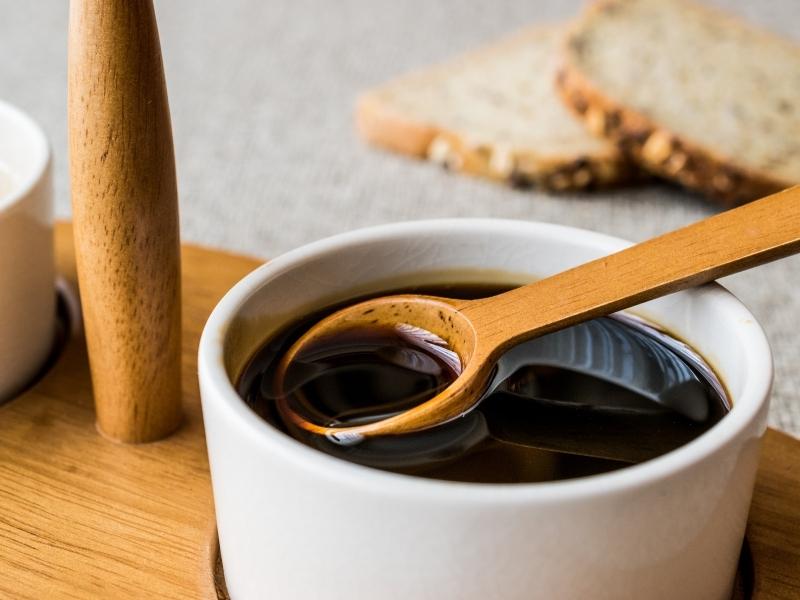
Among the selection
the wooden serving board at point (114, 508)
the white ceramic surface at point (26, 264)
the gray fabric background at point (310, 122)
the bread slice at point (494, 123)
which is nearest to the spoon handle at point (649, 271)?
the wooden serving board at point (114, 508)

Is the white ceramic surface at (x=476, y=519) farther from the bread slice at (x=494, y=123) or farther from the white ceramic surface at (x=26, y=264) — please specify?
the bread slice at (x=494, y=123)

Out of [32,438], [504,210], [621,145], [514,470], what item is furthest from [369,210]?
[514,470]

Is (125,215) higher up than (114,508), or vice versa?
(125,215)

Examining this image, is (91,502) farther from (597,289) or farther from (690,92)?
(690,92)

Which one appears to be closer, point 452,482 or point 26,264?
point 452,482

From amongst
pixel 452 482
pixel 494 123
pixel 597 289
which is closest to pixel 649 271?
pixel 597 289

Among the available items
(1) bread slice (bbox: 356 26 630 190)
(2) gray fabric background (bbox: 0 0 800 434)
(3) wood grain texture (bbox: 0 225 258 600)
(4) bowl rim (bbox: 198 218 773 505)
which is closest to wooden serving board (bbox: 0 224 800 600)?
(3) wood grain texture (bbox: 0 225 258 600)
